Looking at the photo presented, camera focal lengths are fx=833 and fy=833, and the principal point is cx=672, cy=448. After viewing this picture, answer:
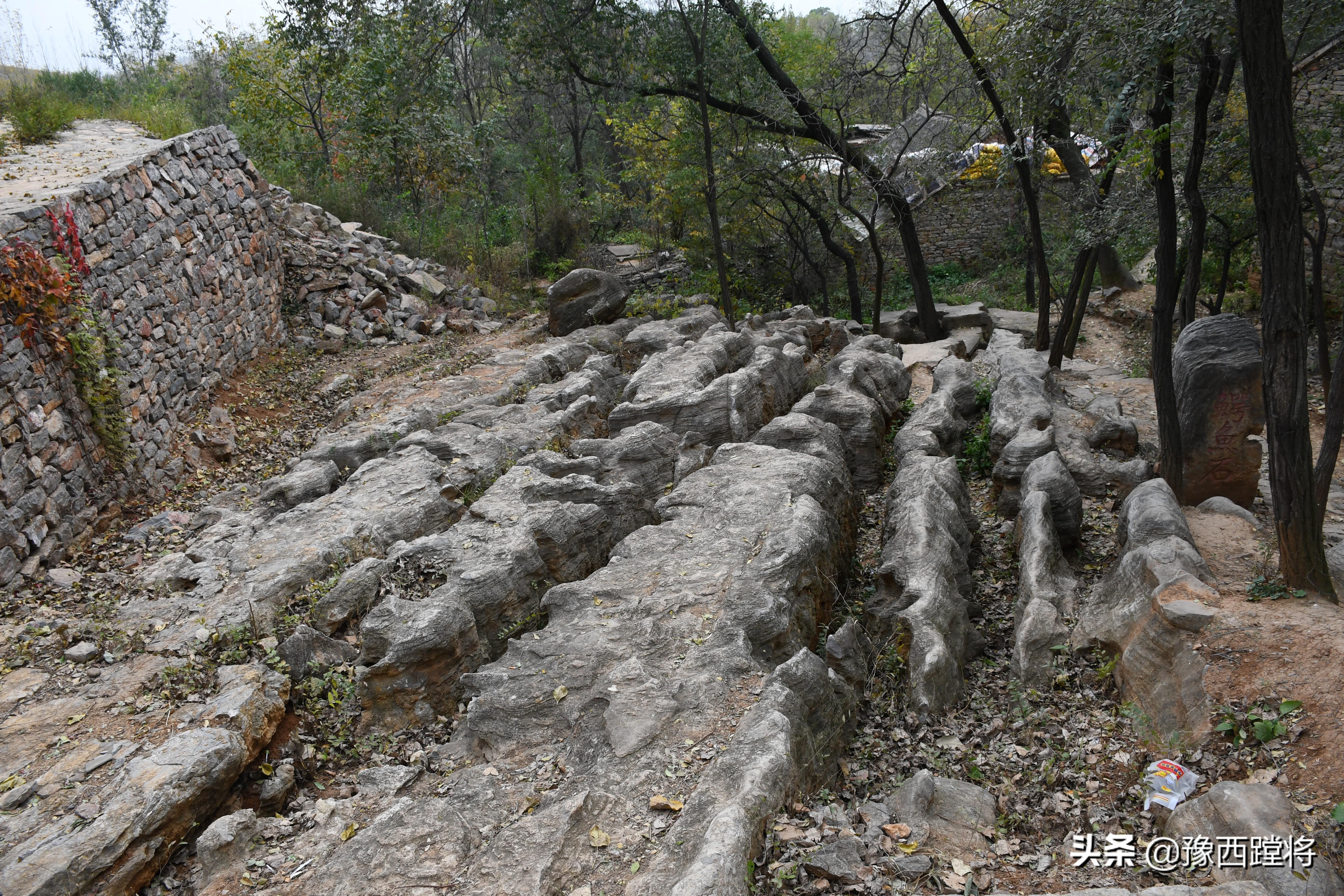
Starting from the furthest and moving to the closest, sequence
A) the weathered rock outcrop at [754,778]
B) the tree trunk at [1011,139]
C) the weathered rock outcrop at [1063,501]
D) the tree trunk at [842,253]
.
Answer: the tree trunk at [842,253] → the tree trunk at [1011,139] → the weathered rock outcrop at [1063,501] → the weathered rock outcrop at [754,778]

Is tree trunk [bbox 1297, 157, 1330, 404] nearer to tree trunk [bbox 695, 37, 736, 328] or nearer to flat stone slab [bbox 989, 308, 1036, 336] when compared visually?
flat stone slab [bbox 989, 308, 1036, 336]

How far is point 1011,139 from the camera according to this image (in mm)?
12828

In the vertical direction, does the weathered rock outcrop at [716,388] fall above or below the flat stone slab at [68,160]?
below

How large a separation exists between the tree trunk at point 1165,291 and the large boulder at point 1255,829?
14.5 ft

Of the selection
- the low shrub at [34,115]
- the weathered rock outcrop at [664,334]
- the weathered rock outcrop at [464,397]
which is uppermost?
the low shrub at [34,115]

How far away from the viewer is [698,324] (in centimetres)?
1501

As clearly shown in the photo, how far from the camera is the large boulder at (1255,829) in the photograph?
11.1ft

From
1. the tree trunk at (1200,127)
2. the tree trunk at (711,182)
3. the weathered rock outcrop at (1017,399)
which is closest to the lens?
the tree trunk at (1200,127)

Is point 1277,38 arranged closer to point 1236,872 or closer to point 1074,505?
point 1074,505

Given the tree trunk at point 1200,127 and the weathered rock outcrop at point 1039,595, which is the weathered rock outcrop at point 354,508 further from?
the tree trunk at point 1200,127

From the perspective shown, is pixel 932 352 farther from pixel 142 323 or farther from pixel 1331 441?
pixel 142 323

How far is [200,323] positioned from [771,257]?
13.9 metres

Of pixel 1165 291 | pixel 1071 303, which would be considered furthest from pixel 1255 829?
pixel 1071 303

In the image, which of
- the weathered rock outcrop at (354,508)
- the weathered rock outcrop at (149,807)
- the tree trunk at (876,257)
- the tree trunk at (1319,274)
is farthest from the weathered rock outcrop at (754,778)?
the tree trunk at (876,257)
